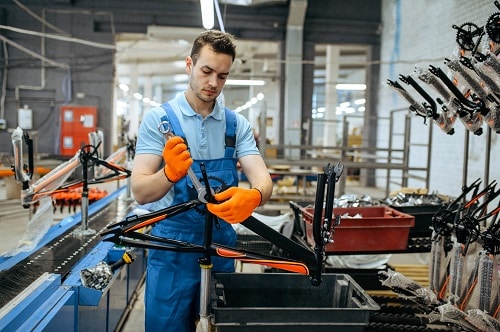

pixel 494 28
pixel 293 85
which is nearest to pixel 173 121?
pixel 494 28

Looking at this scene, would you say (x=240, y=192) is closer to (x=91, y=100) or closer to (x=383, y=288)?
(x=383, y=288)

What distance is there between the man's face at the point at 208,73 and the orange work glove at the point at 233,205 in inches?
16.4

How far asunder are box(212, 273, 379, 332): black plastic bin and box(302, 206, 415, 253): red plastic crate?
72cm

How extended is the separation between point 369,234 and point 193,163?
1202 mm

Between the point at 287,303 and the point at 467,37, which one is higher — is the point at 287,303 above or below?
below

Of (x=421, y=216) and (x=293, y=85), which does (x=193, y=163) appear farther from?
(x=293, y=85)

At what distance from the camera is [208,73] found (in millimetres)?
1388

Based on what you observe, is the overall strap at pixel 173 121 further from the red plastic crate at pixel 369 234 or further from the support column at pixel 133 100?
the support column at pixel 133 100

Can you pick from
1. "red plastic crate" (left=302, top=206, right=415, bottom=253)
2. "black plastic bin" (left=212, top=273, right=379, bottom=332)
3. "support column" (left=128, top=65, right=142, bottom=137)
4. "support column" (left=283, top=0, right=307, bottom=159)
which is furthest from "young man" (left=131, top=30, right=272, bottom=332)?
"support column" (left=128, top=65, right=142, bottom=137)

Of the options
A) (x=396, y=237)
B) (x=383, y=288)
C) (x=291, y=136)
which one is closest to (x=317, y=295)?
(x=396, y=237)

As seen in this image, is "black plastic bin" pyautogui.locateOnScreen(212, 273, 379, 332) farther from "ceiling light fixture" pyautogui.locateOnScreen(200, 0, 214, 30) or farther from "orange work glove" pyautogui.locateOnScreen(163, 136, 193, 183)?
"ceiling light fixture" pyautogui.locateOnScreen(200, 0, 214, 30)

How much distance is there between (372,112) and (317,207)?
7.64 metres

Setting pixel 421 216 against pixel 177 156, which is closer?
pixel 177 156

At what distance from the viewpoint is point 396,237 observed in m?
2.28
